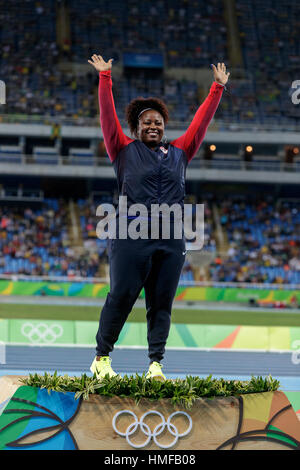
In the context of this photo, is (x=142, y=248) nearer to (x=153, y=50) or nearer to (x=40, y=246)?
(x=40, y=246)

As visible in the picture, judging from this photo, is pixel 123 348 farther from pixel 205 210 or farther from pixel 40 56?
pixel 40 56

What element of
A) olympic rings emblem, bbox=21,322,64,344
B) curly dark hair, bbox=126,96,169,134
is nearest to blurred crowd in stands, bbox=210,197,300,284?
olympic rings emblem, bbox=21,322,64,344

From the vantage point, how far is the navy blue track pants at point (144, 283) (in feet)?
13.1

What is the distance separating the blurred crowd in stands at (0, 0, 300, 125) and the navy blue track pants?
2689 centimetres

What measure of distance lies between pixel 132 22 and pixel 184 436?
33.2 meters

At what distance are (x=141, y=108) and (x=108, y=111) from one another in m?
0.37

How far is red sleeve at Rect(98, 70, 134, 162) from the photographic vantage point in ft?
13.5

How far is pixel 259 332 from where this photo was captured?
12.3 metres

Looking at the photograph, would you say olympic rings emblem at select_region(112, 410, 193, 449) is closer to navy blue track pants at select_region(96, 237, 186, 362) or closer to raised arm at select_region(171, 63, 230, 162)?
navy blue track pants at select_region(96, 237, 186, 362)

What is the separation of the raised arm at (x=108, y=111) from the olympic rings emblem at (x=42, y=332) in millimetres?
8159

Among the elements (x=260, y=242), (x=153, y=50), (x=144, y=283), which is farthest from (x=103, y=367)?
(x=153, y=50)

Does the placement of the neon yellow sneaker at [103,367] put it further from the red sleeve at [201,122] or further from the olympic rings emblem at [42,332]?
the olympic rings emblem at [42,332]

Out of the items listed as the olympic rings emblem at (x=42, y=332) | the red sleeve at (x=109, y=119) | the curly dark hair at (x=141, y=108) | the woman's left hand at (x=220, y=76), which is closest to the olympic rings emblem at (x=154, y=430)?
the red sleeve at (x=109, y=119)
